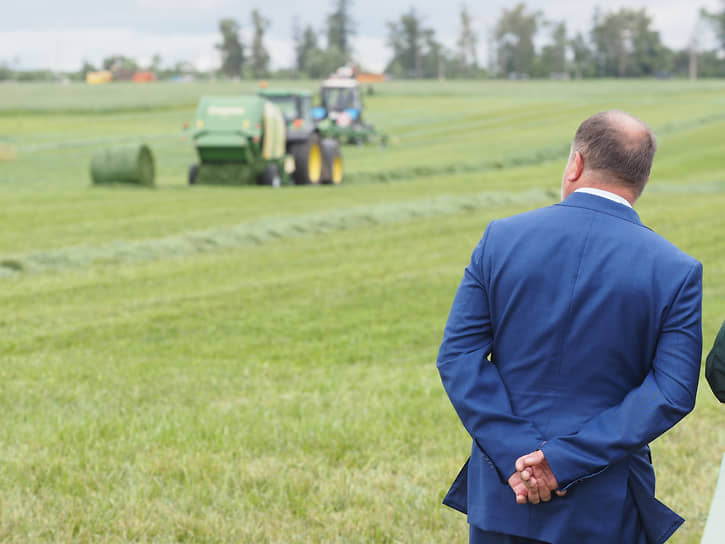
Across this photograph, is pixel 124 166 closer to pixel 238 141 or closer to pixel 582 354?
pixel 238 141

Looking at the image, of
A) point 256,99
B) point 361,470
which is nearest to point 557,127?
point 256,99

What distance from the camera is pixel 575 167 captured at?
2553 mm

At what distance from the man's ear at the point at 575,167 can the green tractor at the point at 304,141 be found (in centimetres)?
1913

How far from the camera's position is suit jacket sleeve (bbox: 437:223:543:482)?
2.48 meters

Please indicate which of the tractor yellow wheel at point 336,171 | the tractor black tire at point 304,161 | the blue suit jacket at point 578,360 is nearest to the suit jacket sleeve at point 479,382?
the blue suit jacket at point 578,360

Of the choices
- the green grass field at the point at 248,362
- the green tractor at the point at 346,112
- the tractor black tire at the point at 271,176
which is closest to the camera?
the green grass field at the point at 248,362

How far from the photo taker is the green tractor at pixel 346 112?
3462cm

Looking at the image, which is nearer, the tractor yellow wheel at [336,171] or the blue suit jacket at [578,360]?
the blue suit jacket at [578,360]

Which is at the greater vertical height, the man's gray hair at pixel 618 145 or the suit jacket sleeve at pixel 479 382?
the man's gray hair at pixel 618 145

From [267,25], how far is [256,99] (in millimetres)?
110560

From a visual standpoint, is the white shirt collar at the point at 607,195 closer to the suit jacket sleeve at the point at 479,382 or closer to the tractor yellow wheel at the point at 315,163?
the suit jacket sleeve at the point at 479,382

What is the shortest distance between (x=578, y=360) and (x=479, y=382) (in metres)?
0.27

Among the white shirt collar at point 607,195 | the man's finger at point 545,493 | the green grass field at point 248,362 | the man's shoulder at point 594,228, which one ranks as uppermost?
the white shirt collar at point 607,195

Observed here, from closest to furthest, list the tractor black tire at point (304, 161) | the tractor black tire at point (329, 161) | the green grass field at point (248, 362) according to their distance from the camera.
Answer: the green grass field at point (248, 362) < the tractor black tire at point (304, 161) < the tractor black tire at point (329, 161)
